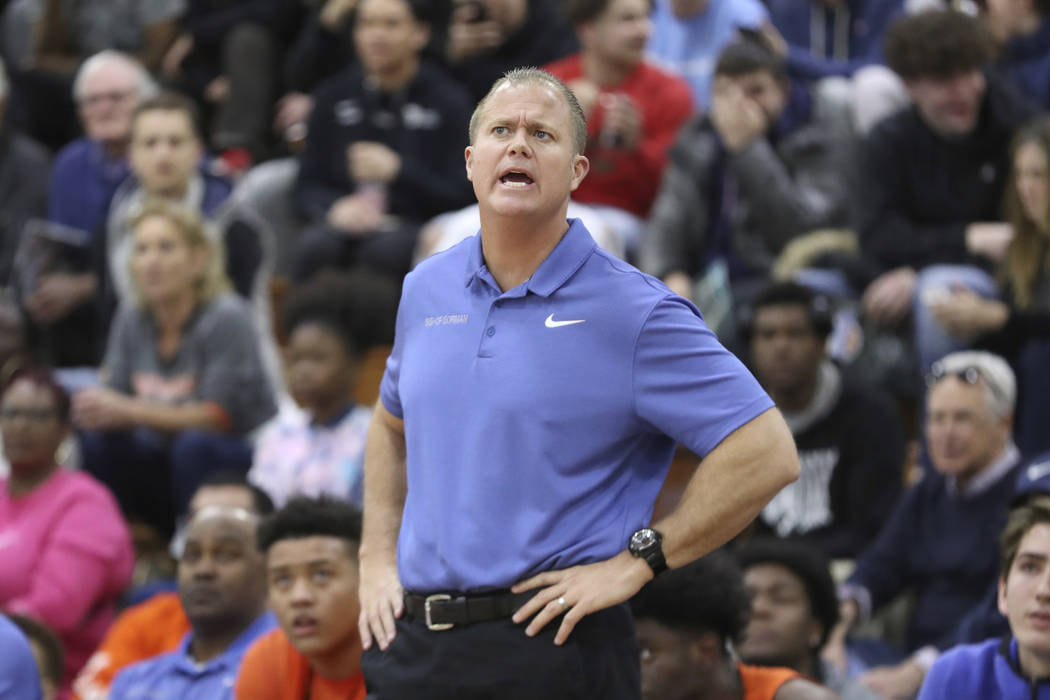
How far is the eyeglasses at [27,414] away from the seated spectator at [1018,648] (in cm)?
345

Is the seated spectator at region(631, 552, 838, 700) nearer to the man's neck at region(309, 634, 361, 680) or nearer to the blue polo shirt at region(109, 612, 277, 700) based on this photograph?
the man's neck at region(309, 634, 361, 680)

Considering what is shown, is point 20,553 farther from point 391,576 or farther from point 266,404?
point 391,576

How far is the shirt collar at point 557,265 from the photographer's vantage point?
2.82m

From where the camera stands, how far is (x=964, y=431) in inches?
204

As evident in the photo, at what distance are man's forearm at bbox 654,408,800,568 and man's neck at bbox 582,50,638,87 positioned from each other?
432 centimetres

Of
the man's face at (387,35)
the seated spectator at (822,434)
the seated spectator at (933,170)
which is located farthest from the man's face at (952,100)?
the man's face at (387,35)

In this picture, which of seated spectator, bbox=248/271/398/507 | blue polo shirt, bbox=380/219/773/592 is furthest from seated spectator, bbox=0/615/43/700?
seated spectator, bbox=248/271/398/507

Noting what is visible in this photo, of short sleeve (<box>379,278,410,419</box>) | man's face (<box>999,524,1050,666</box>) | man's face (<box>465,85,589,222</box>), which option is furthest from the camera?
man's face (<box>999,524,1050,666</box>)

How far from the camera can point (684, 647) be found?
3.90 meters

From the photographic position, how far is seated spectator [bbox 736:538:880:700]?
4.54 metres

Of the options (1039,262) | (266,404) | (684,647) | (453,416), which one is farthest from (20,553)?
(1039,262)

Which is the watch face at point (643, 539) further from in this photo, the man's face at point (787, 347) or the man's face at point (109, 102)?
the man's face at point (109, 102)

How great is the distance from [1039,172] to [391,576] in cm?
353

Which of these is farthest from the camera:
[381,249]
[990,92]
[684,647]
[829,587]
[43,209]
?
[43,209]
